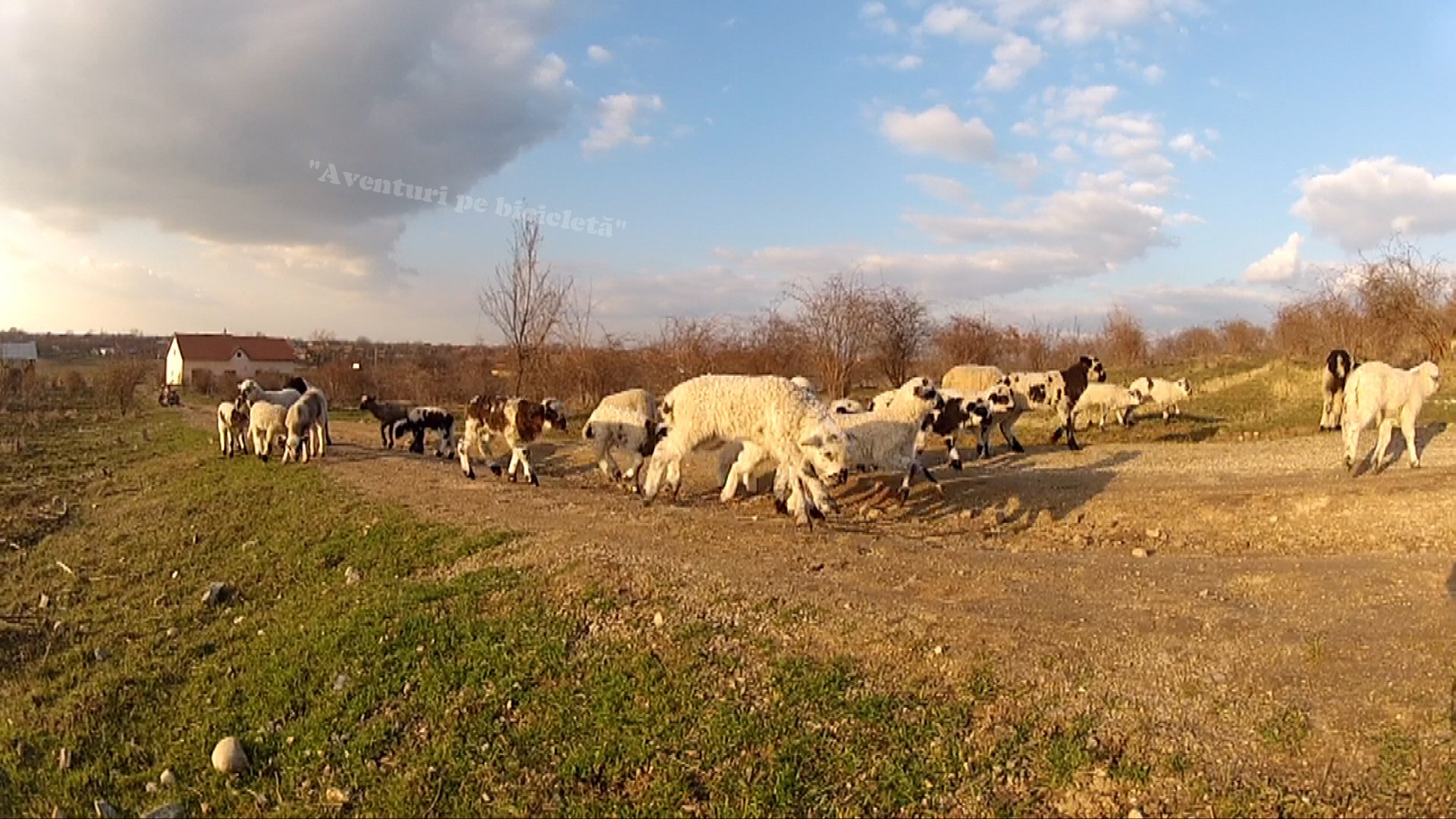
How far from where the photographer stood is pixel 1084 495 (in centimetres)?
1309

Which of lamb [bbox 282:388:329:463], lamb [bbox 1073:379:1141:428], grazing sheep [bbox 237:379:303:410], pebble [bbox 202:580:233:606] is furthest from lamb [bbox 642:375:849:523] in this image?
lamb [bbox 1073:379:1141:428]

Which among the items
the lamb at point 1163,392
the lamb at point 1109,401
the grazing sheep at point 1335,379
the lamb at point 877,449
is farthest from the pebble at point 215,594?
the lamb at point 1163,392

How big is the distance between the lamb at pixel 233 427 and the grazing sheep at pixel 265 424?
129 cm

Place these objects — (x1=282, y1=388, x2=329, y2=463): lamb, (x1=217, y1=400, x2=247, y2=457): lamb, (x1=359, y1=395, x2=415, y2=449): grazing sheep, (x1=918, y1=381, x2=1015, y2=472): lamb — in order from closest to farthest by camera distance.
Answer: (x1=918, y1=381, x2=1015, y2=472): lamb < (x1=282, y1=388, x2=329, y2=463): lamb < (x1=217, y1=400, x2=247, y2=457): lamb < (x1=359, y1=395, x2=415, y2=449): grazing sheep

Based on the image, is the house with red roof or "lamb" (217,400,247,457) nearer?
"lamb" (217,400,247,457)

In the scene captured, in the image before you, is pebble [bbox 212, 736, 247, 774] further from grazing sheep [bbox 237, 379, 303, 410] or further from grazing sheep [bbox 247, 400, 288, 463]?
grazing sheep [bbox 237, 379, 303, 410]

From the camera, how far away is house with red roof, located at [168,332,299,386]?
72.2 meters

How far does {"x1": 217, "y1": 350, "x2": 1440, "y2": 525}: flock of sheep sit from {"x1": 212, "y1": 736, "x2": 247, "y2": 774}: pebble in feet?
21.0

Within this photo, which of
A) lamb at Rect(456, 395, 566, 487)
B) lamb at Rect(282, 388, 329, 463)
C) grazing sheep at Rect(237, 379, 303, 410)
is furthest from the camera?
grazing sheep at Rect(237, 379, 303, 410)

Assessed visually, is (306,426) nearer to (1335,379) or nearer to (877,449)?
(877,449)

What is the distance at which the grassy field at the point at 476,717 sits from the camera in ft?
16.5

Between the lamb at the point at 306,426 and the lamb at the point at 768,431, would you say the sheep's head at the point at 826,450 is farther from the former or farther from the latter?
the lamb at the point at 306,426

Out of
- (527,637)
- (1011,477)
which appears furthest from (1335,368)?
(527,637)

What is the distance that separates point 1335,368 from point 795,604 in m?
15.8
